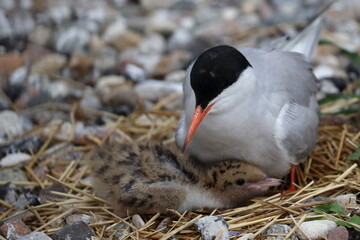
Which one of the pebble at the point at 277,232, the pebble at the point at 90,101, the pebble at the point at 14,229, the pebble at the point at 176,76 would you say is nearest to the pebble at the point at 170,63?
the pebble at the point at 176,76

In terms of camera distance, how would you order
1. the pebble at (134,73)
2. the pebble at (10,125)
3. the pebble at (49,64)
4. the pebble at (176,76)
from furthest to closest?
1. the pebble at (49,64)
2. the pebble at (134,73)
3. the pebble at (176,76)
4. the pebble at (10,125)

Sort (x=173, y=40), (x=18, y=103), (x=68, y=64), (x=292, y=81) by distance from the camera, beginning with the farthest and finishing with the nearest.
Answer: (x=173, y=40), (x=68, y=64), (x=18, y=103), (x=292, y=81)

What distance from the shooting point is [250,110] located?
3209mm

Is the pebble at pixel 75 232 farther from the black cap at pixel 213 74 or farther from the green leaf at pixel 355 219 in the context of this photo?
the green leaf at pixel 355 219

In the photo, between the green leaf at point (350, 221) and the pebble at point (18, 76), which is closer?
the green leaf at point (350, 221)

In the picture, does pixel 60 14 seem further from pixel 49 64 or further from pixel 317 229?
pixel 317 229

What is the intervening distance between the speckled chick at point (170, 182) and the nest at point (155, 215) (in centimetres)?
7

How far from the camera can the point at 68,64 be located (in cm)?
576

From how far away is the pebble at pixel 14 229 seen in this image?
3166 millimetres

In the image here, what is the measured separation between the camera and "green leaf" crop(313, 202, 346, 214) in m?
2.97

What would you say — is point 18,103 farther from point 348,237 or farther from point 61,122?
point 348,237

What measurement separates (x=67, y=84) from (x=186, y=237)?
2726 millimetres

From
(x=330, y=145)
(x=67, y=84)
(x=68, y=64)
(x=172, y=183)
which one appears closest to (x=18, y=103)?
Answer: (x=67, y=84)

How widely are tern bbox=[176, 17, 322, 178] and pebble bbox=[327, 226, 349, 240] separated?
0.63 m
